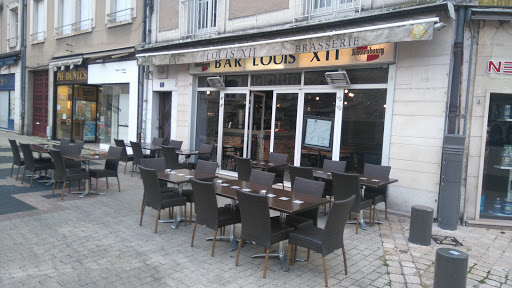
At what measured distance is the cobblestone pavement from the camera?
3.83m

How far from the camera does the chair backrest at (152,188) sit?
5.14 m

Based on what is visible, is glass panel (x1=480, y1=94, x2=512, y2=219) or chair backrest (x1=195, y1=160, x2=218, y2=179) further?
chair backrest (x1=195, y1=160, x2=218, y2=179)

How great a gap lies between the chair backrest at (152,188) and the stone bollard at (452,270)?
11.7 feet

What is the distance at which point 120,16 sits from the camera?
41.7ft

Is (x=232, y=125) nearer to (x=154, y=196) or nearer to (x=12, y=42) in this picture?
(x=154, y=196)

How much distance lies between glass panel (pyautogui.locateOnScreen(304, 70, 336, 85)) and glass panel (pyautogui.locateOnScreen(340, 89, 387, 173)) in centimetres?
68

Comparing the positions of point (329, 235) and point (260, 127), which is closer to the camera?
point (329, 235)

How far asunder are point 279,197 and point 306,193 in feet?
1.78

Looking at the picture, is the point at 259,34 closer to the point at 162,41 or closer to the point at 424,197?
the point at 162,41

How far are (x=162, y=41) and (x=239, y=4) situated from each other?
130 inches

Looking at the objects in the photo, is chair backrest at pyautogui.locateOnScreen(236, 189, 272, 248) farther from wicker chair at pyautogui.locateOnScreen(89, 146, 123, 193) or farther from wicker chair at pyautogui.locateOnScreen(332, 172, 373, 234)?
wicker chair at pyautogui.locateOnScreen(89, 146, 123, 193)

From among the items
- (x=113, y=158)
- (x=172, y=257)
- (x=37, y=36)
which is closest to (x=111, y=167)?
(x=113, y=158)

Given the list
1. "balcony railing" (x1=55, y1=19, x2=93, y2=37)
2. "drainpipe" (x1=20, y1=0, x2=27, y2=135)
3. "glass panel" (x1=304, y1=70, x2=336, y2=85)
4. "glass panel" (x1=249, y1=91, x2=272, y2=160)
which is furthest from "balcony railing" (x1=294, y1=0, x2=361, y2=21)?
"drainpipe" (x1=20, y1=0, x2=27, y2=135)

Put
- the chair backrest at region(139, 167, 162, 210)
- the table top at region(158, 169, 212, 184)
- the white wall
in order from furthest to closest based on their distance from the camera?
the white wall → the table top at region(158, 169, 212, 184) → the chair backrest at region(139, 167, 162, 210)
